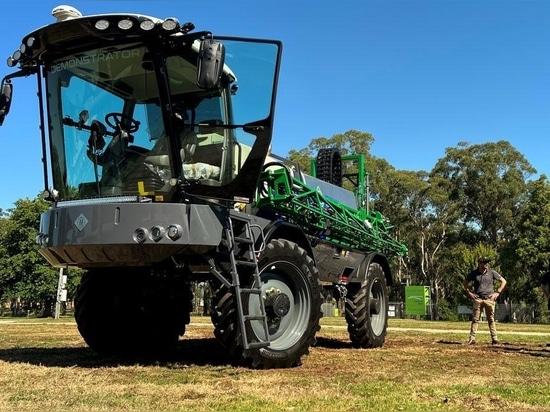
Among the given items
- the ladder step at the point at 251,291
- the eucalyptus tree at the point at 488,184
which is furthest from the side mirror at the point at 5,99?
the eucalyptus tree at the point at 488,184

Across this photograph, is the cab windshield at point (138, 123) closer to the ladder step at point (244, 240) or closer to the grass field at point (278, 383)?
the ladder step at point (244, 240)

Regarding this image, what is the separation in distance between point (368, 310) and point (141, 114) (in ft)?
18.9

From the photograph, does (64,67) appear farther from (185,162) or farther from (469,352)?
(469,352)

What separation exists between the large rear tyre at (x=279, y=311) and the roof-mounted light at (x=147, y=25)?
289 cm

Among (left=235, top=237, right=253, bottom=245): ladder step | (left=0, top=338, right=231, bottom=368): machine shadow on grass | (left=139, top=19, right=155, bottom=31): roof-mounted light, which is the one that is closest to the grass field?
(left=0, top=338, right=231, bottom=368): machine shadow on grass

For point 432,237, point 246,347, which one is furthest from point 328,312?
point 246,347

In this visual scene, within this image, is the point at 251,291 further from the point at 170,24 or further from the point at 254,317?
the point at 170,24

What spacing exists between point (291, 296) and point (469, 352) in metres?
3.73

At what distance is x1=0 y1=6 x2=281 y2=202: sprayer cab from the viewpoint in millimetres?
6582

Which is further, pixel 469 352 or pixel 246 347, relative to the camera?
pixel 469 352

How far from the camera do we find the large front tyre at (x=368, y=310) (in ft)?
34.2

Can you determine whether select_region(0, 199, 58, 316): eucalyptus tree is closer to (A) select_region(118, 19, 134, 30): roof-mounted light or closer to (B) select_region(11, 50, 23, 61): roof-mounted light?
(B) select_region(11, 50, 23, 61): roof-mounted light

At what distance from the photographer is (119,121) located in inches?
273

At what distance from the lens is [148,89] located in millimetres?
6816
